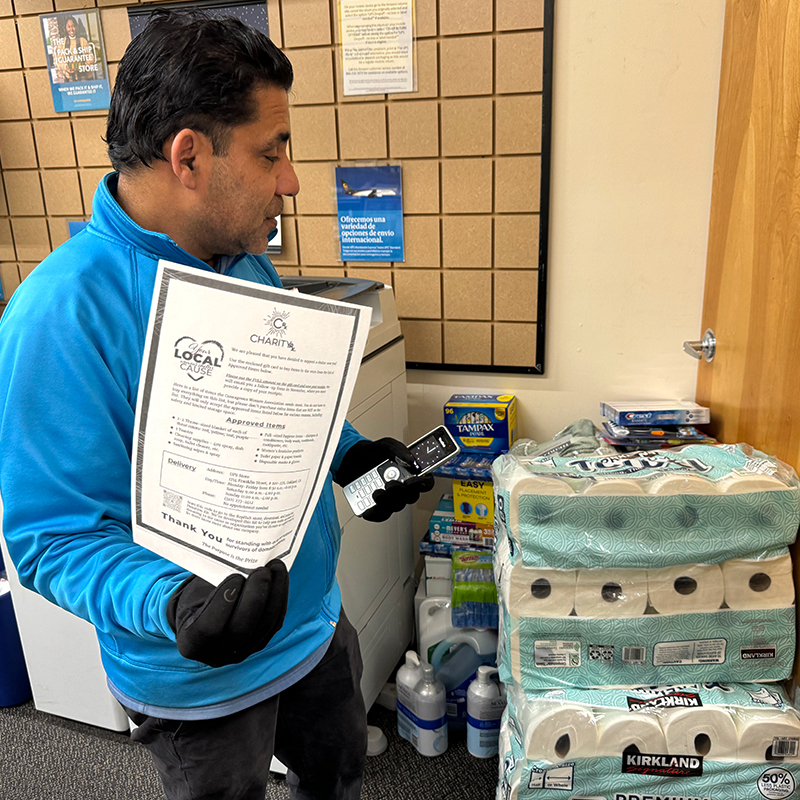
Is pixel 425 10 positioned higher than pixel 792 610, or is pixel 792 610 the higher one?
pixel 425 10

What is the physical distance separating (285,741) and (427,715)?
59 centimetres

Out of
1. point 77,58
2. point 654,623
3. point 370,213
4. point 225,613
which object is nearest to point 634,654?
point 654,623

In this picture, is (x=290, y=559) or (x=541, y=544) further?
(x=541, y=544)

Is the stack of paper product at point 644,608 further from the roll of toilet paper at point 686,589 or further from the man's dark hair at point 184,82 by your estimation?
the man's dark hair at point 184,82

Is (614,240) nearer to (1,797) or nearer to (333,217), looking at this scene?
(333,217)

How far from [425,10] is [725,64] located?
742mm

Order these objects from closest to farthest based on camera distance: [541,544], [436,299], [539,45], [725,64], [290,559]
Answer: [290,559]
[541,544]
[725,64]
[539,45]
[436,299]

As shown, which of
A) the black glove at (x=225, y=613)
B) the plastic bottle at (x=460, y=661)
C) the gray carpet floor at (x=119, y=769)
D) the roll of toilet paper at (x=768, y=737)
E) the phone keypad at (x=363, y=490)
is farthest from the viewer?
the plastic bottle at (x=460, y=661)

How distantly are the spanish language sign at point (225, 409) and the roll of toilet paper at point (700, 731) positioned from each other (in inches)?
37.3

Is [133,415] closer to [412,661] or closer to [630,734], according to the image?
[630,734]

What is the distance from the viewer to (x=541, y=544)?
1277mm

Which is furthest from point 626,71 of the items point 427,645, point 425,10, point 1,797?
point 1,797

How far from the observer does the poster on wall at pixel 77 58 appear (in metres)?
1.96

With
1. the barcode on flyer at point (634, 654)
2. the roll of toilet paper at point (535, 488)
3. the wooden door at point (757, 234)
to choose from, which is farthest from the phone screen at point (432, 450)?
the wooden door at point (757, 234)
